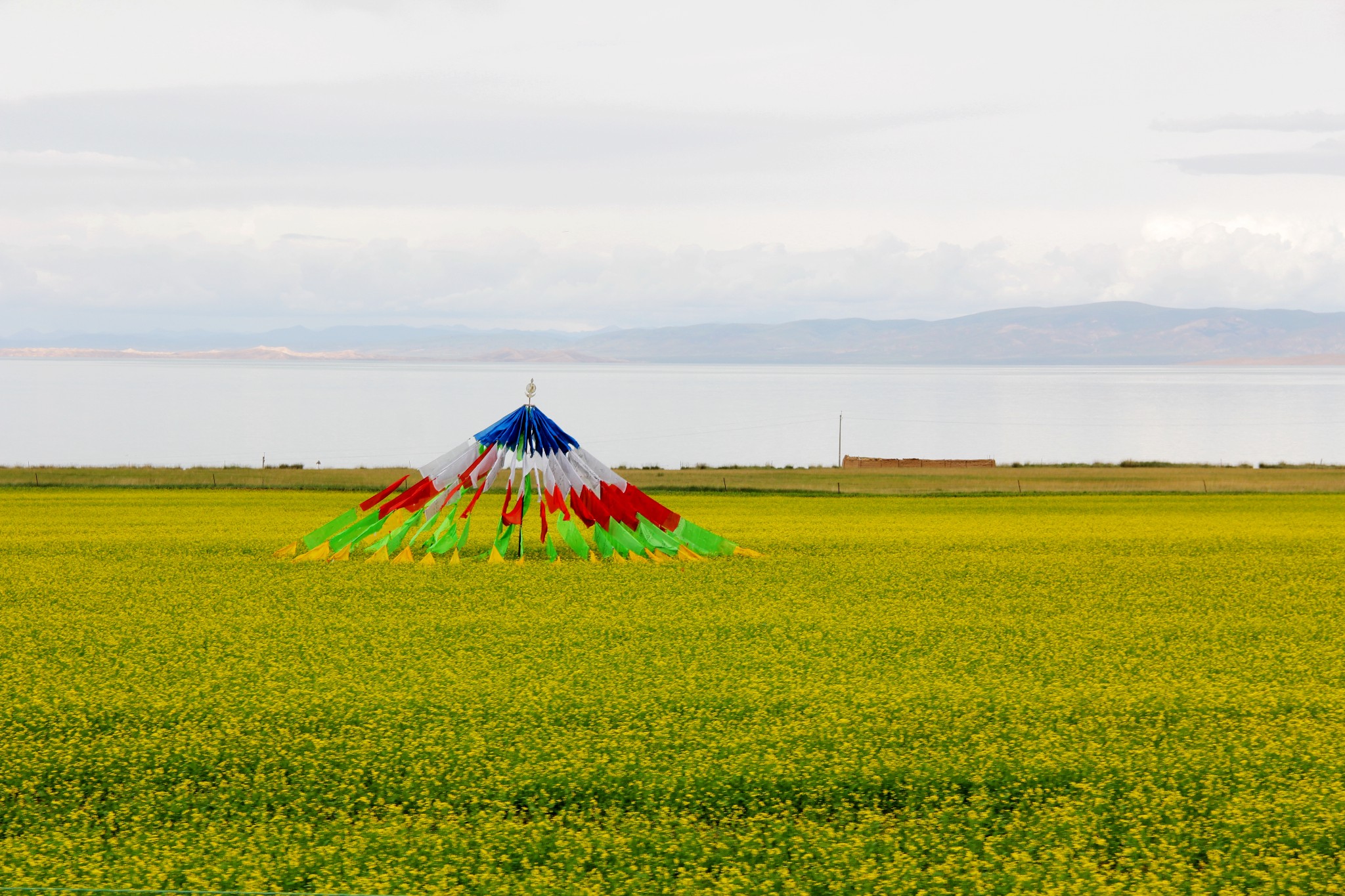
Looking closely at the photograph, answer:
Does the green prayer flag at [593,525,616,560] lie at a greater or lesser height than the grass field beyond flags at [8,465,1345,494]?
lesser

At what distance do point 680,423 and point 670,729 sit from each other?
65145 mm

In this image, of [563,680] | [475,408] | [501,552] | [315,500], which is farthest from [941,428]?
[563,680]

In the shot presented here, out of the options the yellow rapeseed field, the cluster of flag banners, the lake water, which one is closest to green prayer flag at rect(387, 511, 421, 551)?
the cluster of flag banners

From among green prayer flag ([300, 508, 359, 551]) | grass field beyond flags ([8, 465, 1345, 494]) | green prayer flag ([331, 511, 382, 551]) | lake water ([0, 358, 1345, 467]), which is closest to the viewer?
green prayer flag ([331, 511, 382, 551])

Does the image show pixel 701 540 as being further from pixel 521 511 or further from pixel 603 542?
pixel 521 511

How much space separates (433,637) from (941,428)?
62359 millimetres

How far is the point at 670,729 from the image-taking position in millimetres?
6734

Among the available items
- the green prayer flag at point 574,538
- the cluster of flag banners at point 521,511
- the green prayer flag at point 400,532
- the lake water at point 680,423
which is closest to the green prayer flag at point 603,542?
the cluster of flag banners at point 521,511

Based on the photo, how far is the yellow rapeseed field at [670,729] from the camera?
4988 mm

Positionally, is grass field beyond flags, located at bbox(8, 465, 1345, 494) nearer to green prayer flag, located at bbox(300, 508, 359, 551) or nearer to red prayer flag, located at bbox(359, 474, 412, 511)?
green prayer flag, located at bbox(300, 508, 359, 551)

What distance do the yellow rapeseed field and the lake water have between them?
99.4 ft

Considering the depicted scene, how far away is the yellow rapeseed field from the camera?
499cm

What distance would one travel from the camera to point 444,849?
5066mm

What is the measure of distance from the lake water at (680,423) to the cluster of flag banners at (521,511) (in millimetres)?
27258
